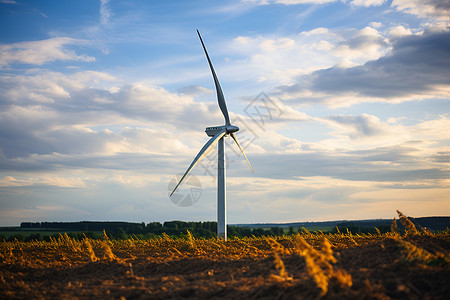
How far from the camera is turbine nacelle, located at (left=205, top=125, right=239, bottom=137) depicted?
33.9 metres

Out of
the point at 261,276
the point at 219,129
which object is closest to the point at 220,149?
the point at 219,129

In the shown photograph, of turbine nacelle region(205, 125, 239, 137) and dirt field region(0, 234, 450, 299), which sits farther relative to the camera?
turbine nacelle region(205, 125, 239, 137)

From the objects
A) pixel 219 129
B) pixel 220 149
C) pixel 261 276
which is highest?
pixel 219 129

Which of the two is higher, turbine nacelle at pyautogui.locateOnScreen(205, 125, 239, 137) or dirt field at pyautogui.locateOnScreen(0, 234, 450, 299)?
turbine nacelle at pyautogui.locateOnScreen(205, 125, 239, 137)

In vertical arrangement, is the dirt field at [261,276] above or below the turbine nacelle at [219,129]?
below

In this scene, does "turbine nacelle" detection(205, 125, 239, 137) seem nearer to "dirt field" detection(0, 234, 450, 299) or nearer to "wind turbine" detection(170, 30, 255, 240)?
"wind turbine" detection(170, 30, 255, 240)

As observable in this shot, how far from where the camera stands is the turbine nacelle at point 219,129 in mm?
33906

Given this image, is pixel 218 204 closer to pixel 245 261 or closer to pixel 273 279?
pixel 245 261

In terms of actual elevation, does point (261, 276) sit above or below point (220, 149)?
below

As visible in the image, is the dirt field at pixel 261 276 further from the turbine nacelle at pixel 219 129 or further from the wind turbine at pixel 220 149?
the turbine nacelle at pixel 219 129

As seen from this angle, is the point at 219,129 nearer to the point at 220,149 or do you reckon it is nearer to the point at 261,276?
the point at 220,149

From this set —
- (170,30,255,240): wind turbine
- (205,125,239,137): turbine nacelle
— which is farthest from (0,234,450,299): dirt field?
(205,125,239,137): turbine nacelle

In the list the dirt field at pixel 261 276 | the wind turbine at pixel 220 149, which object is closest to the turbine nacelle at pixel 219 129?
the wind turbine at pixel 220 149

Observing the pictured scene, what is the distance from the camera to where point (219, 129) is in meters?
33.8
